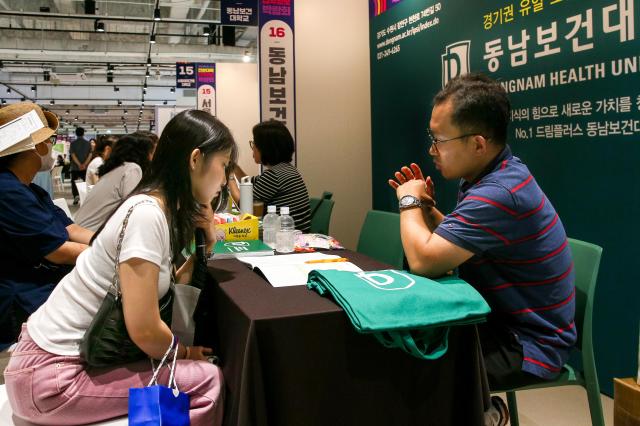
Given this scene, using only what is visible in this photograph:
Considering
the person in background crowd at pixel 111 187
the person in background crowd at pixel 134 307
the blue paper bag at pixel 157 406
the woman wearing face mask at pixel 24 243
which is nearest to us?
the blue paper bag at pixel 157 406

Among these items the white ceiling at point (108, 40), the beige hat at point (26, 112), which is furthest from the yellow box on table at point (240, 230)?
the white ceiling at point (108, 40)

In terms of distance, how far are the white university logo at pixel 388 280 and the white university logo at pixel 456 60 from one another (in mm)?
2496

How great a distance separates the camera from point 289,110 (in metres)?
4.80

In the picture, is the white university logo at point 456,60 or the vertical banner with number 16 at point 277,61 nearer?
the white university logo at point 456,60

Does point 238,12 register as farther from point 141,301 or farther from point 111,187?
point 141,301

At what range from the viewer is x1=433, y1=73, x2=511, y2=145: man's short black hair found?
5.25 feet

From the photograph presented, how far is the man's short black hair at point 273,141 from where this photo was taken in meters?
3.65

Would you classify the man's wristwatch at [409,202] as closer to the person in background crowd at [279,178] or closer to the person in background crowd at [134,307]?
the person in background crowd at [134,307]

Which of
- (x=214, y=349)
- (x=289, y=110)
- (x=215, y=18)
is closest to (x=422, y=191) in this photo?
(x=214, y=349)

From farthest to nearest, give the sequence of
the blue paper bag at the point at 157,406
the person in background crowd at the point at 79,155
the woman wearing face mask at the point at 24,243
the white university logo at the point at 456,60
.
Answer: the person in background crowd at the point at 79,155
the white university logo at the point at 456,60
the woman wearing face mask at the point at 24,243
the blue paper bag at the point at 157,406

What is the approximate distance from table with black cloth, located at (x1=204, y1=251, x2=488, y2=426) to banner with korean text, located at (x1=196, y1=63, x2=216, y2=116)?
7.79 m

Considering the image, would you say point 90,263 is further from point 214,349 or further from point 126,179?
point 126,179

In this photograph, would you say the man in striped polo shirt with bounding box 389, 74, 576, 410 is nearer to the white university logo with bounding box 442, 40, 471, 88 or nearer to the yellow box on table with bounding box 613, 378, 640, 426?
the yellow box on table with bounding box 613, 378, 640, 426

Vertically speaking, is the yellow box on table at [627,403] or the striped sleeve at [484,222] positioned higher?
the striped sleeve at [484,222]
